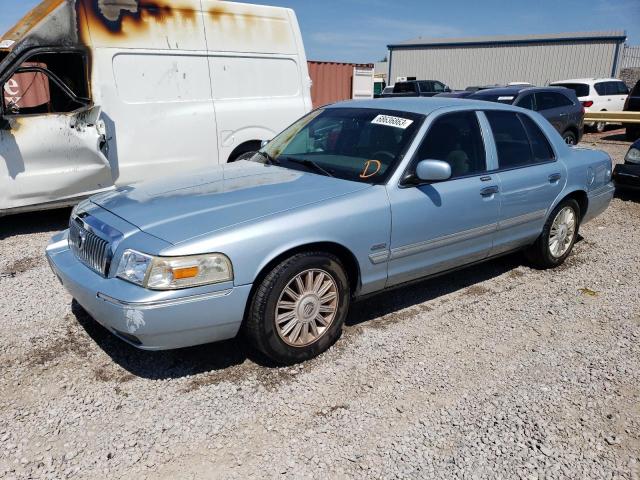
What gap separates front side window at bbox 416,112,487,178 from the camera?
3.82 meters

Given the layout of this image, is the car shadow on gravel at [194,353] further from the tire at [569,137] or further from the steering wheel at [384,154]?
the tire at [569,137]

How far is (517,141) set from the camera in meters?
4.52

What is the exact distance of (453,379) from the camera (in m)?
3.26

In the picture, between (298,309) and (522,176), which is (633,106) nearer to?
(522,176)

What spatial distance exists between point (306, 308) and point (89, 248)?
4.40 feet

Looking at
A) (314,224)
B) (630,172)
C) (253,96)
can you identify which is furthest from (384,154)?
(630,172)

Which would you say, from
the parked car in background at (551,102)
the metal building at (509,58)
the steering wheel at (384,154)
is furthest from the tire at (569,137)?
the metal building at (509,58)

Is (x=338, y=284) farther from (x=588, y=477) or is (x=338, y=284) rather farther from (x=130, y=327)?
(x=588, y=477)

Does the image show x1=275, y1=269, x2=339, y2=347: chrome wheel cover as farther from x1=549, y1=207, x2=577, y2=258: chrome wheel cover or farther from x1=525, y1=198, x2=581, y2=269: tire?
x1=549, y1=207, x2=577, y2=258: chrome wheel cover

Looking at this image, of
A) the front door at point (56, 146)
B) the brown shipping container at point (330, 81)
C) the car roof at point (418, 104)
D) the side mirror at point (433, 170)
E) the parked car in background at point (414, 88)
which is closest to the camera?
the side mirror at point (433, 170)

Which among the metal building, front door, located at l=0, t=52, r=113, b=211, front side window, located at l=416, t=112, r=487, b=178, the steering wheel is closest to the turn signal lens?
the steering wheel

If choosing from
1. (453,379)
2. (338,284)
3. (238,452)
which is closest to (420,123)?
(338,284)

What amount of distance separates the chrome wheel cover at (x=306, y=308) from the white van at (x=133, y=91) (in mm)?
3796

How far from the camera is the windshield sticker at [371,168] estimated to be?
3615 millimetres
